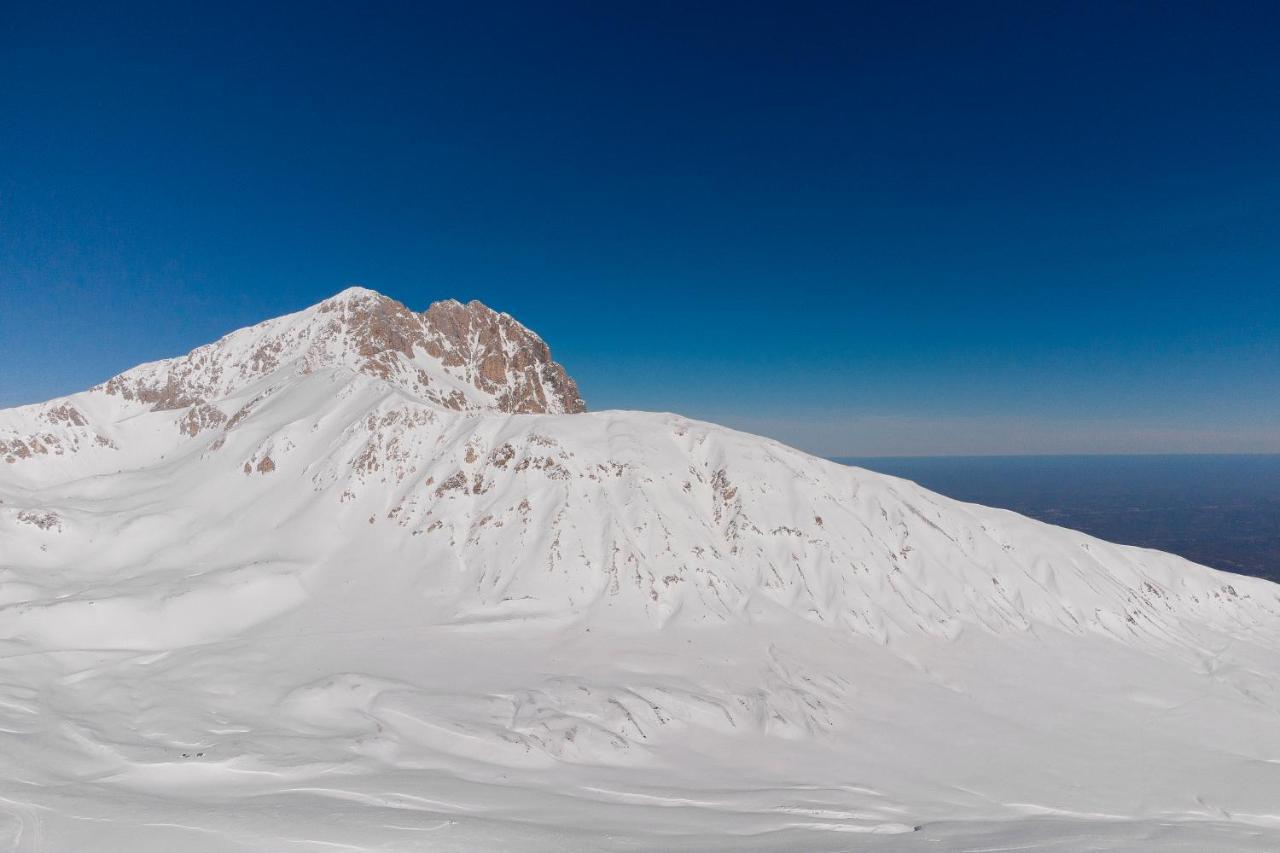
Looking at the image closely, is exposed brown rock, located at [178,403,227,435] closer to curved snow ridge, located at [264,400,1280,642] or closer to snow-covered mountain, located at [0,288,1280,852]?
snow-covered mountain, located at [0,288,1280,852]

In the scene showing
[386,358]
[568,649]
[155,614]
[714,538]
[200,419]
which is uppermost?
[386,358]

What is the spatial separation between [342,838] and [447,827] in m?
3.88

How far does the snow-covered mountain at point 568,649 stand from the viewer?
93.3 feet

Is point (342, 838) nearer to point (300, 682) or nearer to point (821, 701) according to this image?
point (300, 682)

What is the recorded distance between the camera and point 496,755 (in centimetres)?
3412

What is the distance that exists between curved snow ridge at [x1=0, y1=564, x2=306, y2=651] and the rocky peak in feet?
162

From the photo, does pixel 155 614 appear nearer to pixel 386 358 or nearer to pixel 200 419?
pixel 200 419

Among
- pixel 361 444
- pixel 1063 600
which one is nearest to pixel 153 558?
pixel 361 444

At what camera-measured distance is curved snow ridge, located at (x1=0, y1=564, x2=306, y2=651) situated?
46.8m

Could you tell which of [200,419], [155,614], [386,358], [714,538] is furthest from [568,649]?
[200,419]

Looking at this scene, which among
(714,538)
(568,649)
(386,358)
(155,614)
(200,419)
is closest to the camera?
(568,649)

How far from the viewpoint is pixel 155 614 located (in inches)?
1960

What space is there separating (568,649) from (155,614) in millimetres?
35681

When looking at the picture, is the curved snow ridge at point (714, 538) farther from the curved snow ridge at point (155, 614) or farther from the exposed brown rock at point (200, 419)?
the exposed brown rock at point (200, 419)
